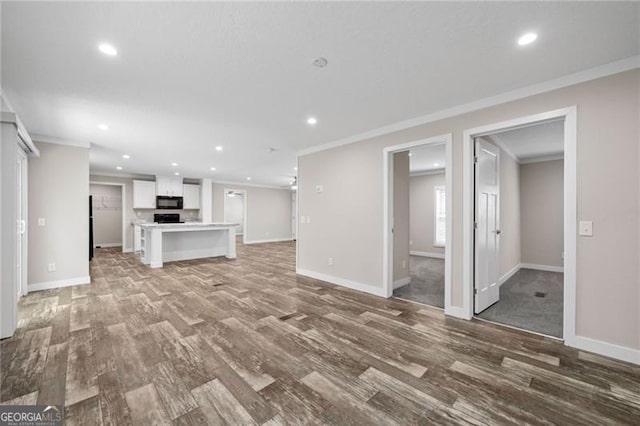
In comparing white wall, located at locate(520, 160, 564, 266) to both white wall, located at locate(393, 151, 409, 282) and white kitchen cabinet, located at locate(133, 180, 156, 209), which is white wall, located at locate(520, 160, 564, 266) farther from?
white kitchen cabinet, located at locate(133, 180, 156, 209)

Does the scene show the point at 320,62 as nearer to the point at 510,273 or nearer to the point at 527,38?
the point at 527,38

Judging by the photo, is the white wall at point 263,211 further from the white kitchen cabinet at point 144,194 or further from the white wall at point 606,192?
the white wall at point 606,192

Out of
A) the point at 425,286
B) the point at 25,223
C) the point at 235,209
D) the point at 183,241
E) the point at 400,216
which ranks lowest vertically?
the point at 425,286

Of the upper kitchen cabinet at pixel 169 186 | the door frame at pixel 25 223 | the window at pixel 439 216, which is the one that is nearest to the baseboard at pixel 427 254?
the window at pixel 439 216

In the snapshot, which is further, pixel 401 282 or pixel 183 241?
pixel 183 241

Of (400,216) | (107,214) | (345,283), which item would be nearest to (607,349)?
(400,216)

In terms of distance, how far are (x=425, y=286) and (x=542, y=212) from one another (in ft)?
12.4

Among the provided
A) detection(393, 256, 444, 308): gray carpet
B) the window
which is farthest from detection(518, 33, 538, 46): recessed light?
the window

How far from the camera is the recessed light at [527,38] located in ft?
6.07

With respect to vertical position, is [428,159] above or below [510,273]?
above

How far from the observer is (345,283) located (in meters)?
4.37

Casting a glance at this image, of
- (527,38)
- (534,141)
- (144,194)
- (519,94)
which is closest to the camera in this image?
(527,38)

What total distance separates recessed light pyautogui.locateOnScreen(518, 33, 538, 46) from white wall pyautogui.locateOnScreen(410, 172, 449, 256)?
18.8 ft

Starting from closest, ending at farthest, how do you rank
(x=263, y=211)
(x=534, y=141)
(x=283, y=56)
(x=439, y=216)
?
(x=283, y=56), (x=534, y=141), (x=439, y=216), (x=263, y=211)
